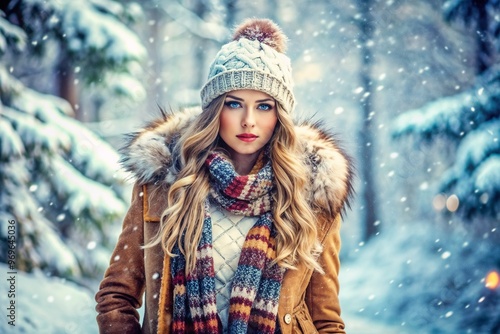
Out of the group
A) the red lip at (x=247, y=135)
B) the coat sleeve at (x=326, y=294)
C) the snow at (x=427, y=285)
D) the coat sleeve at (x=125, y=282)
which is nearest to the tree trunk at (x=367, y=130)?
the snow at (x=427, y=285)

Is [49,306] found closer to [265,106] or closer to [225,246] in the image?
[225,246]

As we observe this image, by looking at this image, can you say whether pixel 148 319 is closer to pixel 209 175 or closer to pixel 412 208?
pixel 209 175

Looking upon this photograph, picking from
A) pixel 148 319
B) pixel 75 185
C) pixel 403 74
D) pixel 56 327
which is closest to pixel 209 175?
pixel 148 319

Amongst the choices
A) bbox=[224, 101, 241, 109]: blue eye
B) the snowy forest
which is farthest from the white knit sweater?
the snowy forest

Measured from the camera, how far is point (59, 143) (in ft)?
12.2

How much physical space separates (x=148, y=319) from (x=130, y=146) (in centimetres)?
68

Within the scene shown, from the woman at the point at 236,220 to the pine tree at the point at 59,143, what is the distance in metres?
1.82

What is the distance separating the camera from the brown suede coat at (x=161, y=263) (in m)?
1.91

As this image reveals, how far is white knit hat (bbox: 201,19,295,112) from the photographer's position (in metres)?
1.95

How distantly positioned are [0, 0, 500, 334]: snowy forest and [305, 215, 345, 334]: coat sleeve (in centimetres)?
183

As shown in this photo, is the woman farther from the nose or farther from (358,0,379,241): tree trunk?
(358,0,379,241): tree trunk

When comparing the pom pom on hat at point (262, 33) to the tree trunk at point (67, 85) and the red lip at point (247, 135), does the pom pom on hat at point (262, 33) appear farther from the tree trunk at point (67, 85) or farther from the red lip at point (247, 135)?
the tree trunk at point (67, 85)

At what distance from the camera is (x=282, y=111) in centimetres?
203

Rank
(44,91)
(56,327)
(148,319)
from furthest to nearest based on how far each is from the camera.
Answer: (44,91) → (56,327) → (148,319)
